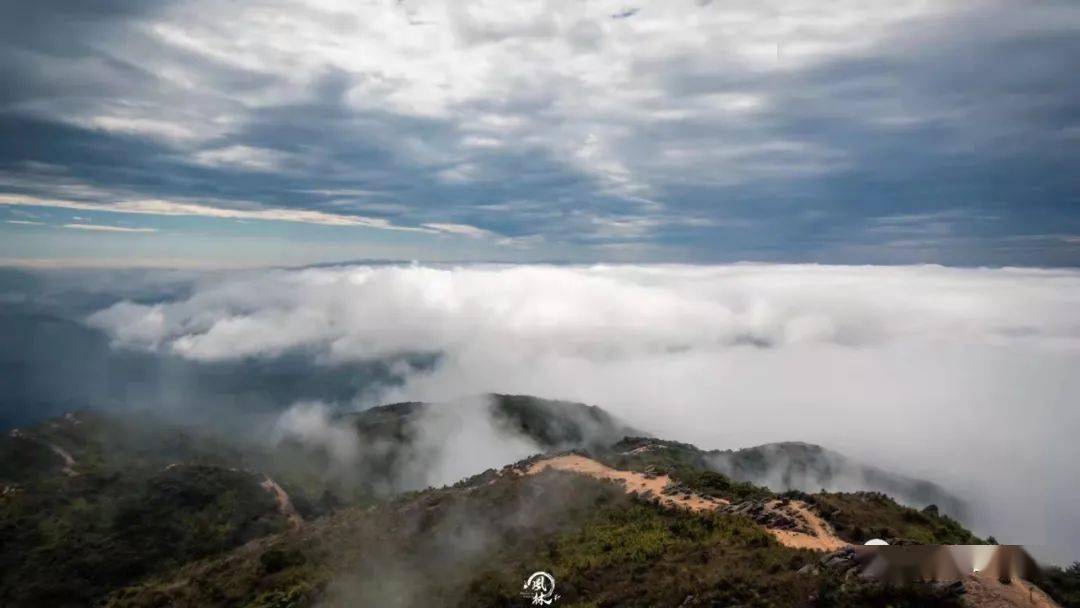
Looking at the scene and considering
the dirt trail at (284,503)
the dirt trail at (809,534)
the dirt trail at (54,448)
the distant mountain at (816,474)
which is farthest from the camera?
the dirt trail at (54,448)

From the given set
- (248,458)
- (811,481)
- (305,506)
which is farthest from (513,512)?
(248,458)

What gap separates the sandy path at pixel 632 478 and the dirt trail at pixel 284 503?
53191 millimetres

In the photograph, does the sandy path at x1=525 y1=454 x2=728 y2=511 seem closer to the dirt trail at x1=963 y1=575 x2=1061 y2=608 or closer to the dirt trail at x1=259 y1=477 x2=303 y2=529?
the dirt trail at x1=963 y1=575 x2=1061 y2=608

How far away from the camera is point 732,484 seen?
168ft

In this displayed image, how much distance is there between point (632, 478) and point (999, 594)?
37.1m

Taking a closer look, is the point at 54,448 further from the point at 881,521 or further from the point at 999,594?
the point at 999,594

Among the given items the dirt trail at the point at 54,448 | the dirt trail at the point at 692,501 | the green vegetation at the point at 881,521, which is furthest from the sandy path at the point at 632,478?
the dirt trail at the point at 54,448

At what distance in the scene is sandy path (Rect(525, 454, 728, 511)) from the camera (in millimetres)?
45000
